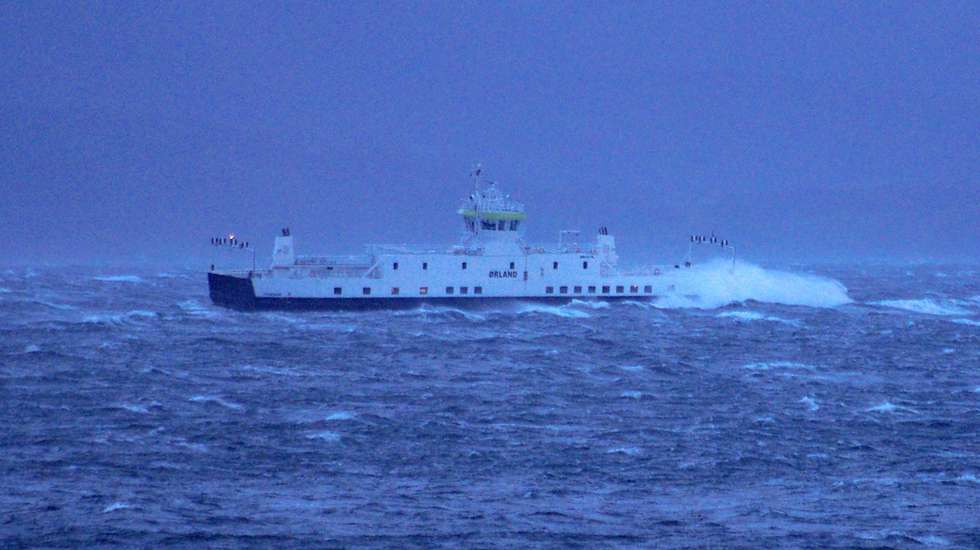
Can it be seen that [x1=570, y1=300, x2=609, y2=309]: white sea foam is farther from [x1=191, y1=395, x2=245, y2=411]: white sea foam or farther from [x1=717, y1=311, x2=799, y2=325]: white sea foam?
[x1=191, y1=395, x2=245, y2=411]: white sea foam

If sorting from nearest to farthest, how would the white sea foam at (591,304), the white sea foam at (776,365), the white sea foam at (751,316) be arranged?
the white sea foam at (776,365)
the white sea foam at (751,316)
the white sea foam at (591,304)

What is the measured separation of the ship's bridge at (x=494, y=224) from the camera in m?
70.9

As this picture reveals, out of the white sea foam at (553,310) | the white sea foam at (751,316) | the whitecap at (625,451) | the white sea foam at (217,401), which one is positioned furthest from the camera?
the white sea foam at (751,316)

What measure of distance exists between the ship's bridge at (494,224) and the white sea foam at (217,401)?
34.4m

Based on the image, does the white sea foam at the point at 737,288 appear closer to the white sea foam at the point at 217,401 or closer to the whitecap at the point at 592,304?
the whitecap at the point at 592,304

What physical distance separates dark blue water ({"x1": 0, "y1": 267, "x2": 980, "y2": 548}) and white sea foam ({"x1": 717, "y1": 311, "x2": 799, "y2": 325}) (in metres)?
7.39

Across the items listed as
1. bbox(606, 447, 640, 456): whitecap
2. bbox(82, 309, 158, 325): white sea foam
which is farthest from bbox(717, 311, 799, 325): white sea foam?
Answer: bbox(606, 447, 640, 456): whitecap

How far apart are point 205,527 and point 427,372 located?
2213 cm

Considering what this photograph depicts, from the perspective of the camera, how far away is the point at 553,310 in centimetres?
6969

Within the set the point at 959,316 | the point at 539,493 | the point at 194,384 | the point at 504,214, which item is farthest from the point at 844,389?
the point at 959,316

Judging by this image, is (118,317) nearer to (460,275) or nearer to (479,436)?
(460,275)

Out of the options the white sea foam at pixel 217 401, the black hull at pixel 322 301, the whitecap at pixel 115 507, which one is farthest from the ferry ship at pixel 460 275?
the whitecap at pixel 115 507

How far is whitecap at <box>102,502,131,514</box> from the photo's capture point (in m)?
23.6

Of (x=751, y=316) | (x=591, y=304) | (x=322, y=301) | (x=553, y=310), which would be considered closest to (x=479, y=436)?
(x=322, y=301)
